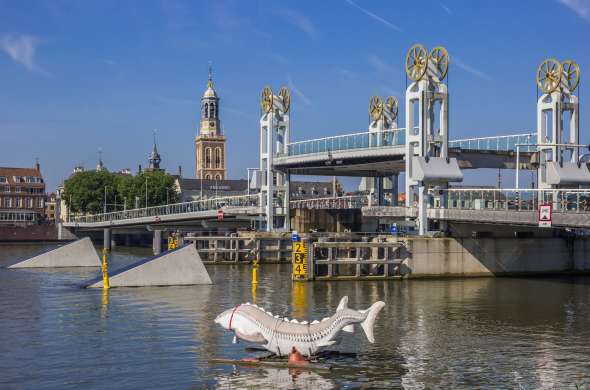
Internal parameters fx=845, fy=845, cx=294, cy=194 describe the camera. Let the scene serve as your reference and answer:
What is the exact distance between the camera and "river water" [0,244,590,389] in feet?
93.4

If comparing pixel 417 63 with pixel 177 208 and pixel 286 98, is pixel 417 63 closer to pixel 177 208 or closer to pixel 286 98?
pixel 286 98

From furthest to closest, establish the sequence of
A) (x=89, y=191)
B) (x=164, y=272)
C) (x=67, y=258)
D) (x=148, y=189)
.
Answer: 1. (x=89, y=191)
2. (x=148, y=189)
3. (x=67, y=258)
4. (x=164, y=272)

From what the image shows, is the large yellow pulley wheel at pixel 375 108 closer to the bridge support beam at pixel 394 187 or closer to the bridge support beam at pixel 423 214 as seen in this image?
the bridge support beam at pixel 394 187

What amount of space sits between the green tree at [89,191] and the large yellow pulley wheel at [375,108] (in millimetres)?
92711

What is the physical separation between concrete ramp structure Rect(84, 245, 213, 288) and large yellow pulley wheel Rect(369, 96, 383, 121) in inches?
1641

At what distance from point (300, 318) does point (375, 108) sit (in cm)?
5594

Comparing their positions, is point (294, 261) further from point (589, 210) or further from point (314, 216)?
point (314, 216)

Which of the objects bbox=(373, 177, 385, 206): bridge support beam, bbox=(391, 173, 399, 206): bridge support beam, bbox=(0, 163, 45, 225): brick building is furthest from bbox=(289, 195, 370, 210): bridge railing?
bbox=(0, 163, 45, 225): brick building

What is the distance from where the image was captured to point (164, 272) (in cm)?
5653

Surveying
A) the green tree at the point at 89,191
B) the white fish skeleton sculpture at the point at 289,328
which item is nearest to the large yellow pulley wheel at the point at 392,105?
the white fish skeleton sculpture at the point at 289,328

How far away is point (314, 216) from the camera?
9294cm

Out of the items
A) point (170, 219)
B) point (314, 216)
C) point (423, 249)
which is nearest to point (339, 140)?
point (314, 216)

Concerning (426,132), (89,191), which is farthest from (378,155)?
(89,191)

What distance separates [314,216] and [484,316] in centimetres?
4926
